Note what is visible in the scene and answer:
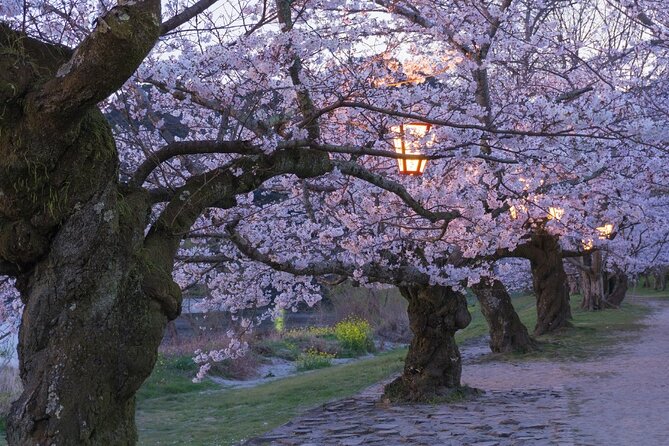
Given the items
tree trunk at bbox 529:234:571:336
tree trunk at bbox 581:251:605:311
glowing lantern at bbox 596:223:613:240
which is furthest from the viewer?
tree trunk at bbox 581:251:605:311

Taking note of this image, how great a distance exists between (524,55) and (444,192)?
3.84 m

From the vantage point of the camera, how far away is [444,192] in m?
9.38

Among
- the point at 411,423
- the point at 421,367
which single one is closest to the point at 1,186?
the point at 411,423

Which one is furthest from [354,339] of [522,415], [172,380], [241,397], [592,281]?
[522,415]

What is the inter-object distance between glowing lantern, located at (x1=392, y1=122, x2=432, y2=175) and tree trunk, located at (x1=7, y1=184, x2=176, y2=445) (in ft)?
10.4

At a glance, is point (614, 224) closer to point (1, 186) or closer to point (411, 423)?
point (411, 423)

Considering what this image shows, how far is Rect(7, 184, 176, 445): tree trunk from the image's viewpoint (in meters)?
4.56

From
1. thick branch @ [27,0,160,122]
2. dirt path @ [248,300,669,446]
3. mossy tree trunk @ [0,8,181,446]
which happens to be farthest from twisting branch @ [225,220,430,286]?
thick branch @ [27,0,160,122]

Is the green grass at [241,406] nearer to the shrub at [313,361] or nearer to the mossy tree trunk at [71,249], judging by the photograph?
the shrub at [313,361]

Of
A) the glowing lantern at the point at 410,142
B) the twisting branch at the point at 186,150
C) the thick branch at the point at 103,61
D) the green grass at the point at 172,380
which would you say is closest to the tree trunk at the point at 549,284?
the green grass at the point at 172,380

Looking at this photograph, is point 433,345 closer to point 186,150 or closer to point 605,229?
point 605,229

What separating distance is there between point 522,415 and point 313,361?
1238 cm

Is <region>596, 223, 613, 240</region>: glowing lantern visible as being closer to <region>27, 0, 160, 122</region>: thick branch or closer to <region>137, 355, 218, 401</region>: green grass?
<region>137, 355, 218, 401</region>: green grass

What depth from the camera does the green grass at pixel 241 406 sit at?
11398mm
